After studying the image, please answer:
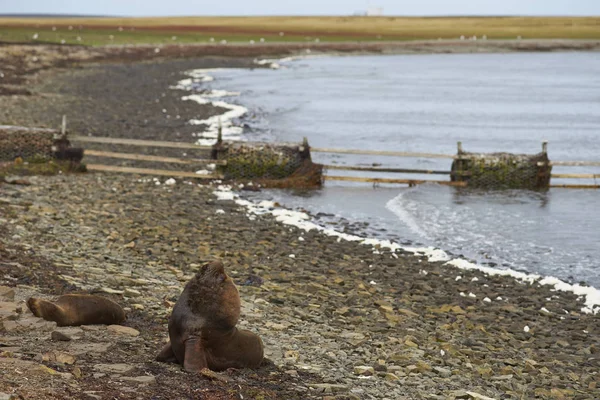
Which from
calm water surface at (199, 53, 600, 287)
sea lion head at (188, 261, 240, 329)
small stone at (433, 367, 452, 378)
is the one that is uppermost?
sea lion head at (188, 261, 240, 329)

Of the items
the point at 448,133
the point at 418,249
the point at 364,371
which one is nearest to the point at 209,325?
the point at 364,371

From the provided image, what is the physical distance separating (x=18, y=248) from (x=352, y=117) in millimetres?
43151

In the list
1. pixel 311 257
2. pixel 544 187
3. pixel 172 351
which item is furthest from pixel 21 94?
pixel 172 351

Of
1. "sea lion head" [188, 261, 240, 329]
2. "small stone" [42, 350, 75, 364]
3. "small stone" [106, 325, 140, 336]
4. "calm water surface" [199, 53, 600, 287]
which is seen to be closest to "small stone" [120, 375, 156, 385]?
"small stone" [42, 350, 75, 364]

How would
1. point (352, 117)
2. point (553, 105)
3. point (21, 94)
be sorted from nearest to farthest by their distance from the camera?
point (21, 94) → point (352, 117) → point (553, 105)

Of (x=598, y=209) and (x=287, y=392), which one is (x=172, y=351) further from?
(x=598, y=209)

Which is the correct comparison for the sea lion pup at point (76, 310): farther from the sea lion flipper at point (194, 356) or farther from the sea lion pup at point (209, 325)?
the sea lion flipper at point (194, 356)

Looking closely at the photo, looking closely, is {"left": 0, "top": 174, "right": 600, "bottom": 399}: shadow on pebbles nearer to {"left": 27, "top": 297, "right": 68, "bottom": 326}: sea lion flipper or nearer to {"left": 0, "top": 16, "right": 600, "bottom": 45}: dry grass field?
{"left": 27, "top": 297, "right": 68, "bottom": 326}: sea lion flipper

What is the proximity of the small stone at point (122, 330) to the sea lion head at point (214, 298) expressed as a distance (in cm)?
135

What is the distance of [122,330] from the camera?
10.4m

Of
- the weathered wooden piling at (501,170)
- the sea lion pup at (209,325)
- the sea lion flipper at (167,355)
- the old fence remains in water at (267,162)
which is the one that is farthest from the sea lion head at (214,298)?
the weathered wooden piling at (501,170)

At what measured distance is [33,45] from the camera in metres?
90.9

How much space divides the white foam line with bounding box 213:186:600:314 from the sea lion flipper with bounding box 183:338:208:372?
8.52m

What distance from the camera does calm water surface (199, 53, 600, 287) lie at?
70.5 ft
